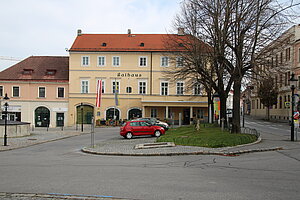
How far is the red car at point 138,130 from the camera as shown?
87.8 feet

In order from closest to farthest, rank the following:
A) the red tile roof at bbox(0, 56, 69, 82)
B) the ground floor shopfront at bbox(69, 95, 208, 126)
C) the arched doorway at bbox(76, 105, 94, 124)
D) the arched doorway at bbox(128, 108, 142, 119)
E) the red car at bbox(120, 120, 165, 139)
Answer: the red car at bbox(120, 120, 165, 139) → the ground floor shopfront at bbox(69, 95, 208, 126) → the arched doorway at bbox(128, 108, 142, 119) → the arched doorway at bbox(76, 105, 94, 124) → the red tile roof at bbox(0, 56, 69, 82)

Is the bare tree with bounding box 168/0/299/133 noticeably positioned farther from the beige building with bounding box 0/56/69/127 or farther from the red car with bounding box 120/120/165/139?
the beige building with bounding box 0/56/69/127

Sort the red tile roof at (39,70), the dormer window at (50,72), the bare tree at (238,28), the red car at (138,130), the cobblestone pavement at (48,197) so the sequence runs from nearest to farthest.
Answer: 1. the cobblestone pavement at (48,197)
2. the bare tree at (238,28)
3. the red car at (138,130)
4. the red tile roof at (39,70)
5. the dormer window at (50,72)

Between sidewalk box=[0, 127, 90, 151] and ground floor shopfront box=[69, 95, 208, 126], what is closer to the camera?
sidewalk box=[0, 127, 90, 151]

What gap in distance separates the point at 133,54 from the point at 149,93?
23.0 feet

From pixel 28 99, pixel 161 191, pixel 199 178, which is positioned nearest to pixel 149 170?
pixel 199 178

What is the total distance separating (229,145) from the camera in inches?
683

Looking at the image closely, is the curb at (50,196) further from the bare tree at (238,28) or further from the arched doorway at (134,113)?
the arched doorway at (134,113)

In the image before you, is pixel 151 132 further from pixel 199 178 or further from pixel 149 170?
pixel 199 178

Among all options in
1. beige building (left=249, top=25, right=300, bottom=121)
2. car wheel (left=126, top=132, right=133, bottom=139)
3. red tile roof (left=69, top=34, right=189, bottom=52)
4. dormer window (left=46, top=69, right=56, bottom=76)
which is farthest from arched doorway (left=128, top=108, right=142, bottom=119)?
car wheel (left=126, top=132, right=133, bottom=139)

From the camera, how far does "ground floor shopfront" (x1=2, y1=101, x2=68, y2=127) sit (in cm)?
5197

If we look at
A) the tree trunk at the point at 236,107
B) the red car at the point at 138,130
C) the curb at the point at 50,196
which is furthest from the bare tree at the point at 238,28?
the curb at the point at 50,196

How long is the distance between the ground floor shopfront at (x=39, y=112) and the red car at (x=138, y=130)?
27.7 metres

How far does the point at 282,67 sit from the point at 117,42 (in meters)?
36.0
